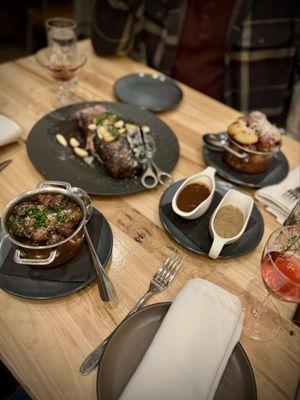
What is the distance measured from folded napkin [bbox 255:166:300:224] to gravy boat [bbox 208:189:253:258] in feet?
0.56

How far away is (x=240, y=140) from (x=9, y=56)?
3.82 metres

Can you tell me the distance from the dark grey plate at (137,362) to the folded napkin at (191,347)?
0.14 feet

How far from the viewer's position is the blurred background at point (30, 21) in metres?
4.04

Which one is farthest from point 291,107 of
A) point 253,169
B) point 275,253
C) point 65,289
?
point 65,289

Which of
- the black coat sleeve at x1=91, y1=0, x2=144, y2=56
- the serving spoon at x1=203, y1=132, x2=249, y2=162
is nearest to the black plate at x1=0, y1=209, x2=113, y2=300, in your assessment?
the serving spoon at x1=203, y1=132, x2=249, y2=162

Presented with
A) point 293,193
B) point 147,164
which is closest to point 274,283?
point 293,193

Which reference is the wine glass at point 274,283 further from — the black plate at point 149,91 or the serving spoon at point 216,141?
the black plate at point 149,91

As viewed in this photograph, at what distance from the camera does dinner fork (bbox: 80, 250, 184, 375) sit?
85cm

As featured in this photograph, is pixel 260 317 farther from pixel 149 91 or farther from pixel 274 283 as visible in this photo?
pixel 149 91

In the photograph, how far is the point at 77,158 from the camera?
4.60 ft

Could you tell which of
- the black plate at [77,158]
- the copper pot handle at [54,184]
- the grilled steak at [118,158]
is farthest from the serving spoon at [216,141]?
the copper pot handle at [54,184]

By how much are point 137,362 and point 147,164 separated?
75 cm

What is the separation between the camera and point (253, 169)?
140cm

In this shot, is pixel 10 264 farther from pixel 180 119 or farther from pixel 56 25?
pixel 56 25
